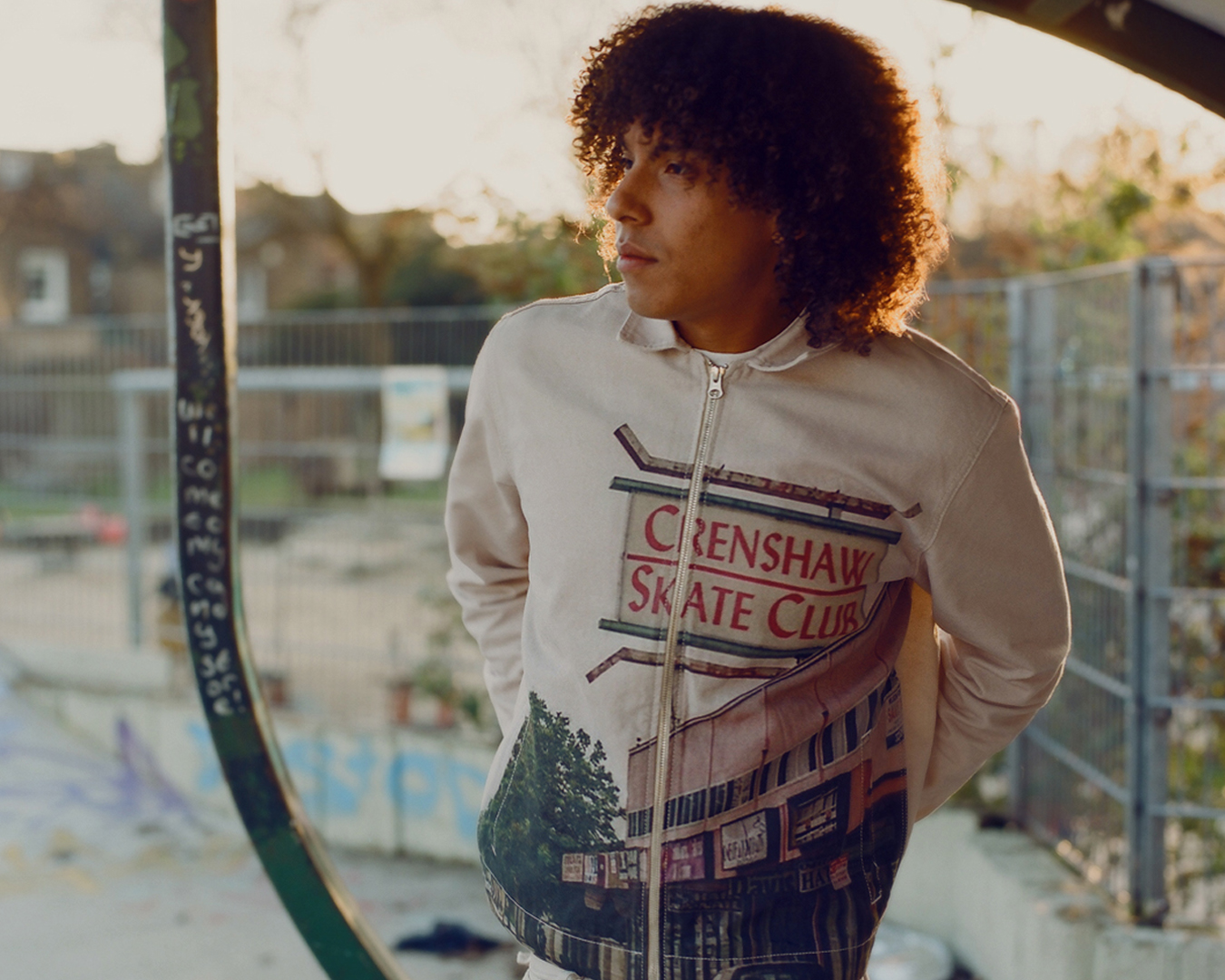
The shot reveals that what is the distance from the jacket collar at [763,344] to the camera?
62.7 inches

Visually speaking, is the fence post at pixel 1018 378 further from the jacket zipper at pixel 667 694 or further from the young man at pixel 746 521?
the jacket zipper at pixel 667 694

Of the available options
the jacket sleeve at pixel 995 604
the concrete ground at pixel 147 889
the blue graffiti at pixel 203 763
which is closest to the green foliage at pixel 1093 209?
the jacket sleeve at pixel 995 604

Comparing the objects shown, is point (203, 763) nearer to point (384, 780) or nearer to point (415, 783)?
point (384, 780)

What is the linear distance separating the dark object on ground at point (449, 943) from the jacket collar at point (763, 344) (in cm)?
387

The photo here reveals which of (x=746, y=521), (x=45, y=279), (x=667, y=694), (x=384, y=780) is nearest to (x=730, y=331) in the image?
(x=746, y=521)

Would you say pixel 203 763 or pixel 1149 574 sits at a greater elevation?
pixel 1149 574

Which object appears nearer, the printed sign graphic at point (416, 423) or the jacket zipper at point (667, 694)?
the jacket zipper at point (667, 694)

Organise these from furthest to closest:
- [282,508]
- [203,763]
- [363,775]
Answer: [203,763] → [282,508] → [363,775]

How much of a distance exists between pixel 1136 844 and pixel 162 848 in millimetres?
4366

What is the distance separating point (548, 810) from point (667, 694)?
9.4 inches

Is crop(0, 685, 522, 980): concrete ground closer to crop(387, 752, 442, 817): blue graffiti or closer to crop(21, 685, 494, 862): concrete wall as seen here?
crop(21, 685, 494, 862): concrete wall

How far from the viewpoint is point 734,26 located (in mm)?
1603

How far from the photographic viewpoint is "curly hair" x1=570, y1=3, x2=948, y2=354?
5.14ft

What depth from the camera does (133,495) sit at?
718 cm
